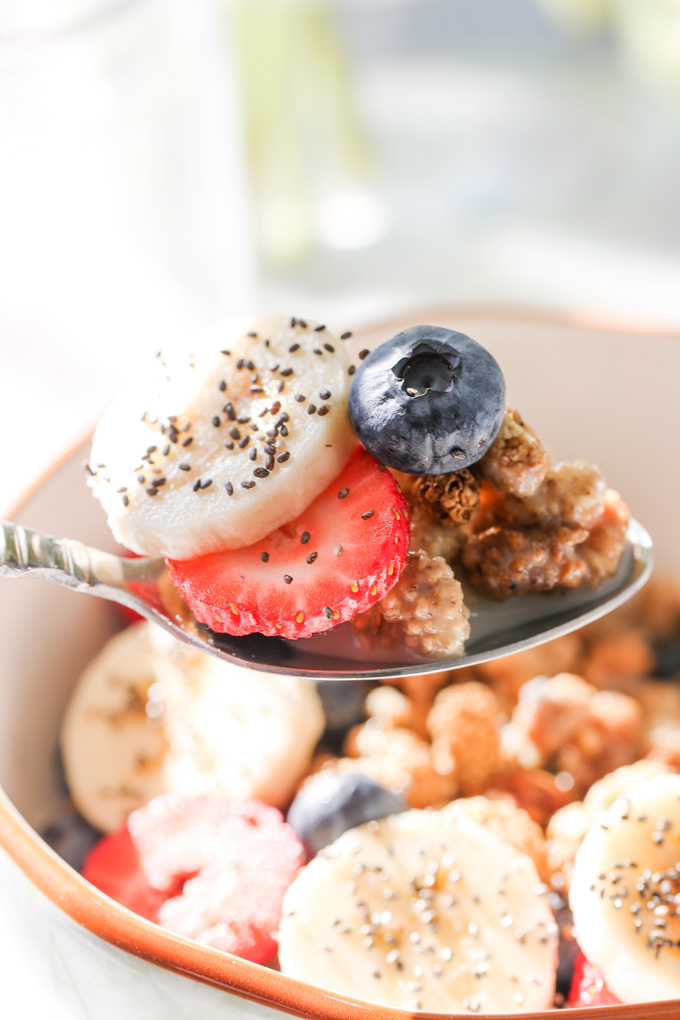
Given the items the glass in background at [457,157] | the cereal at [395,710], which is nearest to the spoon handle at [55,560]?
the cereal at [395,710]

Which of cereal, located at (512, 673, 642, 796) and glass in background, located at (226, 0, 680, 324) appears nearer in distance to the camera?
cereal, located at (512, 673, 642, 796)

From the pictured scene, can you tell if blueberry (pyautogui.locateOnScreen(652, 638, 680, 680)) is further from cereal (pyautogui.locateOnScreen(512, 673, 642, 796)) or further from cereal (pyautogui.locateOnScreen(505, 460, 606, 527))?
cereal (pyautogui.locateOnScreen(505, 460, 606, 527))

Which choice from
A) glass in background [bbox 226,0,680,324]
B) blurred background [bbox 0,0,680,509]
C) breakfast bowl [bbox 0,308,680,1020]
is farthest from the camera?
glass in background [bbox 226,0,680,324]

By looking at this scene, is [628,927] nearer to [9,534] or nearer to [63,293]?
[9,534]

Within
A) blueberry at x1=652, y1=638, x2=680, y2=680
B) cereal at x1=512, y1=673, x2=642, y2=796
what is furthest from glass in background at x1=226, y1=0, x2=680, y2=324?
cereal at x1=512, y1=673, x2=642, y2=796

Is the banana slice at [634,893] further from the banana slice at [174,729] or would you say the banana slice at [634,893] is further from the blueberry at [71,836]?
the blueberry at [71,836]

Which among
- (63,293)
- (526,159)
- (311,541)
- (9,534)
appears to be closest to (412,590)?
(311,541)
